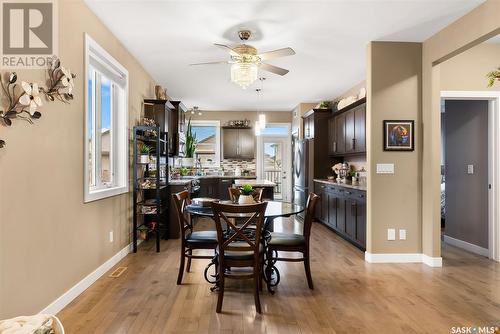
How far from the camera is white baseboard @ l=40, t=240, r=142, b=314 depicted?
2.46 metres

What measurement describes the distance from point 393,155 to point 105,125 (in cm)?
363

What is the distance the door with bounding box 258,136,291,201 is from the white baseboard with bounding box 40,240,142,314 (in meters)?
5.42

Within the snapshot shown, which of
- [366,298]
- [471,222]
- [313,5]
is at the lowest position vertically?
[366,298]

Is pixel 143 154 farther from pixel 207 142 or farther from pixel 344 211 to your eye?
pixel 207 142

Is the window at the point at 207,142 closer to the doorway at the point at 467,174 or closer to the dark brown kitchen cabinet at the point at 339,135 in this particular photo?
the dark brown kitchen cabinet at the point at 339,135

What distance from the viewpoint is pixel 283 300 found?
2725mm

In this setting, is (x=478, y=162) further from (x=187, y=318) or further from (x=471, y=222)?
(x=187, y=318)

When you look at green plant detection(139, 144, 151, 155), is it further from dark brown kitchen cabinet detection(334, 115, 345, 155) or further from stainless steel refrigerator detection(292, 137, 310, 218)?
dark brown kitchen cabinet detection(334, 115, 345, 155)

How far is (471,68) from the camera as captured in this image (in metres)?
4.05

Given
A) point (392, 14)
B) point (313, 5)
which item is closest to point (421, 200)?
point (392, 14)

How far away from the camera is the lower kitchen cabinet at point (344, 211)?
423 cm

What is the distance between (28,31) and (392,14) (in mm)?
3317

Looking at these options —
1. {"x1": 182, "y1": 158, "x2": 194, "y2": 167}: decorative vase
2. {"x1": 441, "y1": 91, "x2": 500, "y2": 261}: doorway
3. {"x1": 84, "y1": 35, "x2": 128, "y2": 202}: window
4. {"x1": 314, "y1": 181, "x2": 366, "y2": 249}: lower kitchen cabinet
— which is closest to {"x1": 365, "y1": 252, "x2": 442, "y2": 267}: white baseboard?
{"x1": 314, "y1": 181, "x2": 366, "y2": 249}: lower kitchen cabinet

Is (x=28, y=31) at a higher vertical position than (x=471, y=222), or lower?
higher
